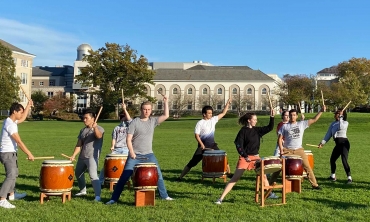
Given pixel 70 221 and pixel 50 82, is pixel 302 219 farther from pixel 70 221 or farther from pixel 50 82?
pixel 50 82

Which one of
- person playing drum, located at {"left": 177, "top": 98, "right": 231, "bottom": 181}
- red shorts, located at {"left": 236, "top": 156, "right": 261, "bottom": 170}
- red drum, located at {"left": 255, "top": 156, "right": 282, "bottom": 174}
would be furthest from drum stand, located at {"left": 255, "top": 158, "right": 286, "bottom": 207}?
person playing drum, located at {"left": 177, "top": 98, "right": 231, "bottom": 181}

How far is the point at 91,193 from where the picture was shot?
423 inches

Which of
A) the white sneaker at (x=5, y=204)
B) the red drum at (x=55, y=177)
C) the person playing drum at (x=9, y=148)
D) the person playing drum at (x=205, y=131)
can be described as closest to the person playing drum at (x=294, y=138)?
the person playing drum at (x=205, y=131)

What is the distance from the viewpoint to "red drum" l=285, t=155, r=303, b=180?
10.6 m

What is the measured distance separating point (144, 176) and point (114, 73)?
217 feet

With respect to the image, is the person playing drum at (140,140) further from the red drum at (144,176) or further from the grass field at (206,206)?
the grass field at (206,206)

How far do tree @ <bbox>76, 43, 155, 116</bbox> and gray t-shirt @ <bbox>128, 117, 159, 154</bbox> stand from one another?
63734 mm

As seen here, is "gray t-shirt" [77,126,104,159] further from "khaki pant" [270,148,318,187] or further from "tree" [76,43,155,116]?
"tree" [76,43,155,116]

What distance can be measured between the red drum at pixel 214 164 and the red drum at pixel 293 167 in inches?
75.8

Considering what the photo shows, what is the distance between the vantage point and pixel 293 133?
445 inches

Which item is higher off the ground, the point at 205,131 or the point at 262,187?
the point at 205,131

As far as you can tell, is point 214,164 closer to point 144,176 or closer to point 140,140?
point 144,176

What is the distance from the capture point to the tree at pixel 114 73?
2894 inches

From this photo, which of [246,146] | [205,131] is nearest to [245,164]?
[246,146]
